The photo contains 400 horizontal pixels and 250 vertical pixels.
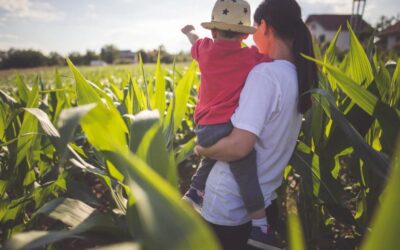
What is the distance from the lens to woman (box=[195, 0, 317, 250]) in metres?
0.84

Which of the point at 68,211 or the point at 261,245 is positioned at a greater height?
the point at 68,211

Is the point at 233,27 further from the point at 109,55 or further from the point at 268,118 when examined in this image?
the point at 109,55

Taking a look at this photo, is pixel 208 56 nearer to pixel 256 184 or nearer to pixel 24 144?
pixel 256 184

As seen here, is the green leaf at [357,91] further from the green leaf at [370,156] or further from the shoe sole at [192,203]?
the shoe sole at [192,203]

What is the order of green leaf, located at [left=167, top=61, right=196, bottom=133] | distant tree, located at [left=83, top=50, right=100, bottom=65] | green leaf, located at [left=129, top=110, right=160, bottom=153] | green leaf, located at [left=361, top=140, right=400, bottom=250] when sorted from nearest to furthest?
green leaf, located at [left=361, top=140, right=400, bottom=250] → green leaf, located at [left=129, top=110, right=160, bottom=153] → green leaf, located at [left=167, top=61, right=196, bottom=133] → distant tree, located at [left=83, top=50, right=100, bottom=65]

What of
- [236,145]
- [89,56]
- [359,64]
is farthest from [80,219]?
[89,56]

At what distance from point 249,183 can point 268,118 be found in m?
0.18

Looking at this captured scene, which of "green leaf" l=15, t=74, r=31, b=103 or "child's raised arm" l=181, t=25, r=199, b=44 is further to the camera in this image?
"green leaf" l=15, t=74, r=31, b=103

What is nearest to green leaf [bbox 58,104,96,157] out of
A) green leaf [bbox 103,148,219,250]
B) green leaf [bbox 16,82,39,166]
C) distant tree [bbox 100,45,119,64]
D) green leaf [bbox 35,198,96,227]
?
green leaf [bbox 103,148,219,250]

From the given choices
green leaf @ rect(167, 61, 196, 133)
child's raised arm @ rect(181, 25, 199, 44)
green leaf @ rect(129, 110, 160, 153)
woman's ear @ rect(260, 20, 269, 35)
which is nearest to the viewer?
green leaf @ rect(129, 110, 160, 153)

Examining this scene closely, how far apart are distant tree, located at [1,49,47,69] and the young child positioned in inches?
1348

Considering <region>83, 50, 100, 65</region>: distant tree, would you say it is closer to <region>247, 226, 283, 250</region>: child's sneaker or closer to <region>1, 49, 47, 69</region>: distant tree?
<region>1, 49, 47, 69</region>: distant tree

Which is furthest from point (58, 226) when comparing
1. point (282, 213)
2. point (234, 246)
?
point (282, 213)

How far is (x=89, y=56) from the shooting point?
148 ft
